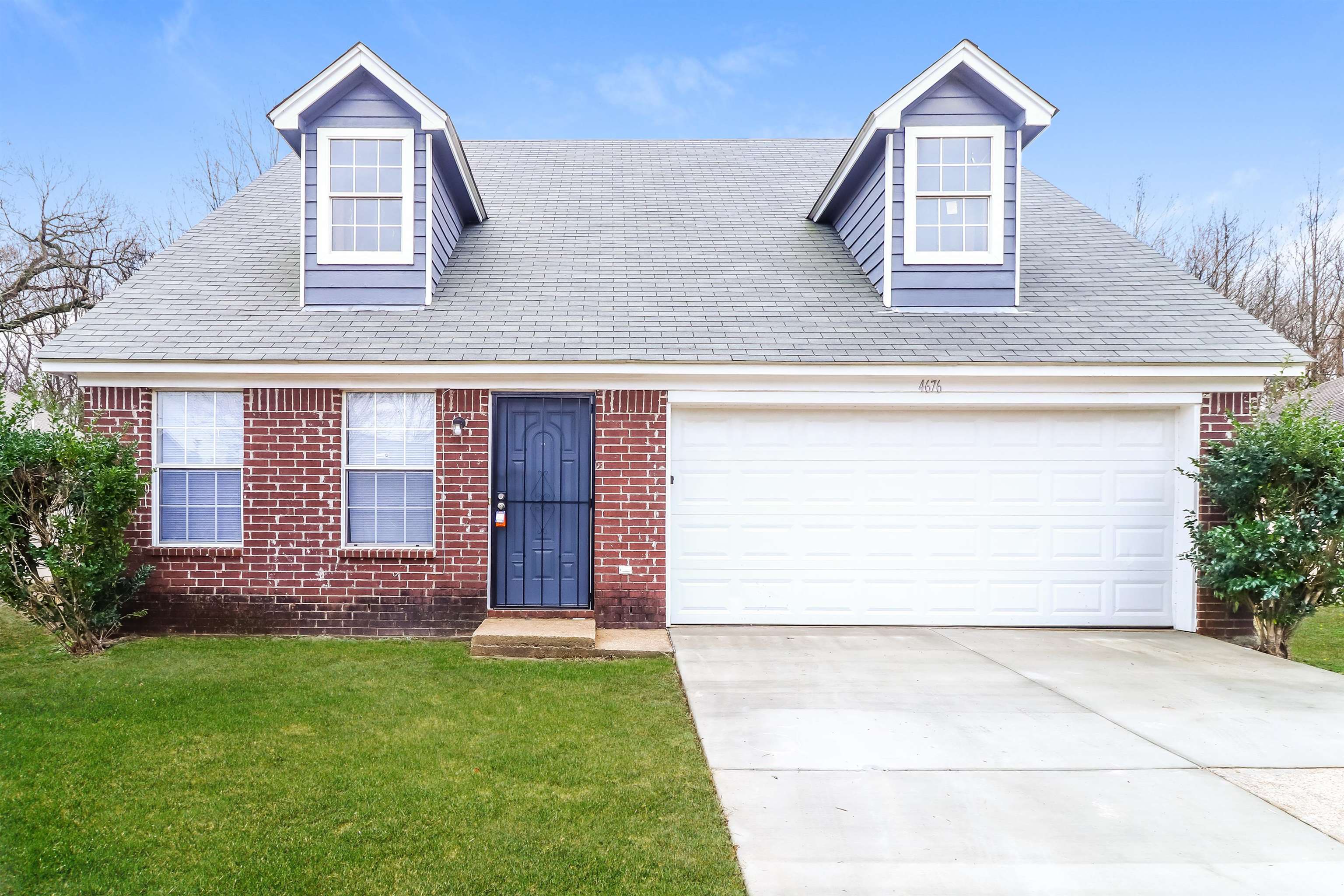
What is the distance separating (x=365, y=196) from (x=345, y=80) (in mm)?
1261

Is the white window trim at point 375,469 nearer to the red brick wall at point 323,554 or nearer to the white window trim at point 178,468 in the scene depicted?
the red brick wall at point 323,554

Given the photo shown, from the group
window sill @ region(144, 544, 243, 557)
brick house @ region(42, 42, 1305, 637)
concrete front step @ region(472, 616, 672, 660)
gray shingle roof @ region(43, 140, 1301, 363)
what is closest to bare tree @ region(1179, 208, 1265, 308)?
gray shingle roof @ region(43, 140, 1301, 363)

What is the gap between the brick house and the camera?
6.94m

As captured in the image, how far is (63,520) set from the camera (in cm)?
620

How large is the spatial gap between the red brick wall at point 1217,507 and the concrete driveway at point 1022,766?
64 cm

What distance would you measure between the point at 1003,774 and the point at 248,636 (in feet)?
23.0

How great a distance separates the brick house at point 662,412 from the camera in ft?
22.8

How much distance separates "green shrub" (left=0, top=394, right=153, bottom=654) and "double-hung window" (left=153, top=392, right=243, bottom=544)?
1.45 ft

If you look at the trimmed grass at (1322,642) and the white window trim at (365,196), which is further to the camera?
the white window trim at (365,196)

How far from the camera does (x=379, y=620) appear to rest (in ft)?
23.0

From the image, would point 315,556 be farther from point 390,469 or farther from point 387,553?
point 390,469

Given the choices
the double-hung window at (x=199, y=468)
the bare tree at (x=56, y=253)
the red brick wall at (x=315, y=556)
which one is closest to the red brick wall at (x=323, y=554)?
the red brick wall at (x=315, y=556)

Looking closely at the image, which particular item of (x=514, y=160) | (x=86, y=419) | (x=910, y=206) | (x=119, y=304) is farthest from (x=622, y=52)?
(x=86, y=419)

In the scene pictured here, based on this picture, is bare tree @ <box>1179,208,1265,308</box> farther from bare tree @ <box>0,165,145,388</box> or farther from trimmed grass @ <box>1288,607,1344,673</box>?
bare tree @ <box>0,165,145,388</box>
